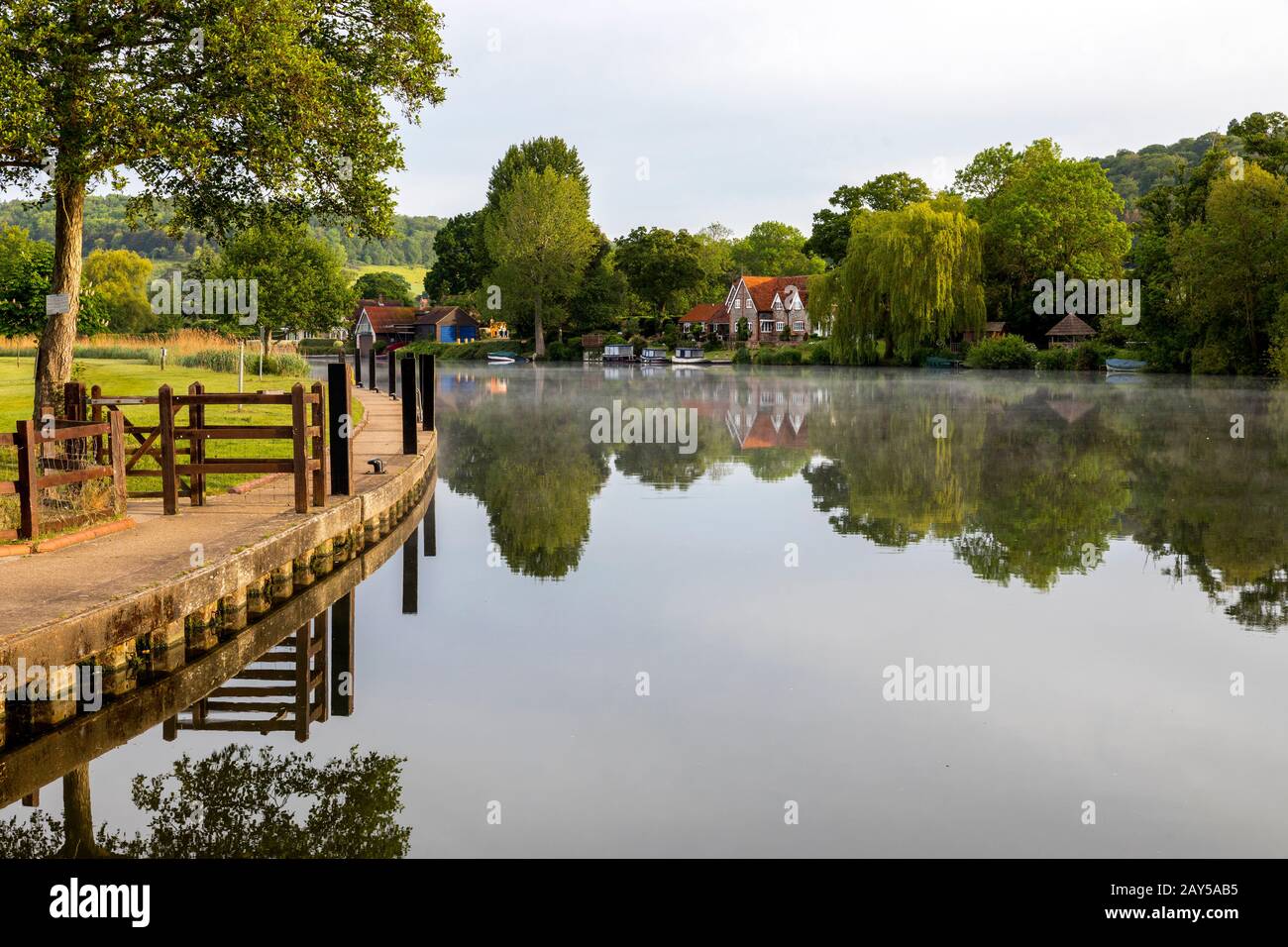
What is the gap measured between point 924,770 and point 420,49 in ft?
49.3

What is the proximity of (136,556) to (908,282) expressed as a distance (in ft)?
203

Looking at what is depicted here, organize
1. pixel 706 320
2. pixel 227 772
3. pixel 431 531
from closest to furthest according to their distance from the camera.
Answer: pixel 227 772 < pixel 431 531 < pixel 706 320

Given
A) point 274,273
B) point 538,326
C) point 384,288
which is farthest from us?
point 384,288

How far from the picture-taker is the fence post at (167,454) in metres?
12.9

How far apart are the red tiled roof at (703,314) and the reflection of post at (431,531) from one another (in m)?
98.7

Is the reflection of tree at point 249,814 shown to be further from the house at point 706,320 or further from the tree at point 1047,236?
the house at point 706,320

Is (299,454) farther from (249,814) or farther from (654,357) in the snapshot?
(654,357)

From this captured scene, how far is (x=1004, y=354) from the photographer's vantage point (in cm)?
7325

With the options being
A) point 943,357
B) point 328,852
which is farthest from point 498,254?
point 328,852

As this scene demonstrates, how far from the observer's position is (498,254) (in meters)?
106

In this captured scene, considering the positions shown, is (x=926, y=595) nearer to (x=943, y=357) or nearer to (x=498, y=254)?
(x=943, y=357)

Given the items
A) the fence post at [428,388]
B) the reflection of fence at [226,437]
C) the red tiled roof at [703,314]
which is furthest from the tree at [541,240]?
the reflection of fence at [226,437]

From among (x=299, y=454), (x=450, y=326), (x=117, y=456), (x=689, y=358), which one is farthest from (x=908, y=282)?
(x=450, y=326)

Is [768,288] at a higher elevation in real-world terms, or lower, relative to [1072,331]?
higher
